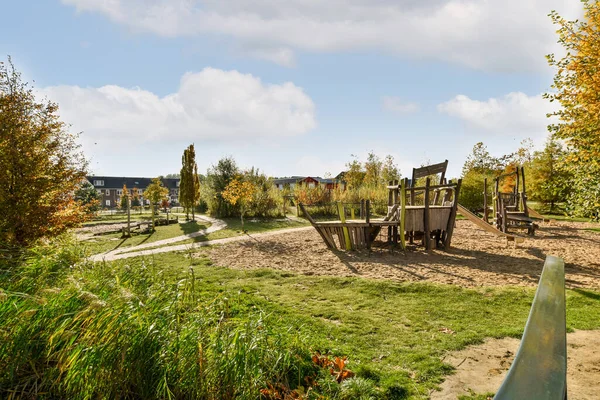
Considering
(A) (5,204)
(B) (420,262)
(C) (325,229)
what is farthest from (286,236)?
(A) (5,204)

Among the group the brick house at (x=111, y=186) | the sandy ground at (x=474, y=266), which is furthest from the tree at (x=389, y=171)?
the brick house at (x=111, y=186)

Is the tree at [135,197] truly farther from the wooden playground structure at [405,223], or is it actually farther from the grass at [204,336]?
the grass at [204,336]

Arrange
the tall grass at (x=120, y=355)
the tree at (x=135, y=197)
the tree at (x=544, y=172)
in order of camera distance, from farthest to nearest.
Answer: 1. the tree at (x=135, y=197)
2. the tree at (x=544, y=172)
3. the tall grass at (x=120, y=355)

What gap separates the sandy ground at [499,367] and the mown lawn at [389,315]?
A: 0.14 m

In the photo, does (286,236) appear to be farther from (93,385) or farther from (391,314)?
(93,385)

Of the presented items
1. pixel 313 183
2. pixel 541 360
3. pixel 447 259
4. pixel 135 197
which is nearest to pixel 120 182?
pixel 135 197

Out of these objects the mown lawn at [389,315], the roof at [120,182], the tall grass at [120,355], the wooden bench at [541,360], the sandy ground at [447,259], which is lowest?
the mown lawn at [389,315]

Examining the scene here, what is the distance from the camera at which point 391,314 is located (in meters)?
5.49

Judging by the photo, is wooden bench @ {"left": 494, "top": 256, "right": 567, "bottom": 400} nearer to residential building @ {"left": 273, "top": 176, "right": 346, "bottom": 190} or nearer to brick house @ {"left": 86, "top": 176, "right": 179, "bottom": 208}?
residential building @ {"left": 273, "top": 176, "right": 346, "bottom": 190}

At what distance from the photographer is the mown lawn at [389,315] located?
393 cm

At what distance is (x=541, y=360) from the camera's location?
0.89 m

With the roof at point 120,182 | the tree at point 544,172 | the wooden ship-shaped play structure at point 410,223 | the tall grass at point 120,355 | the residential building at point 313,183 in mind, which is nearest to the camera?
the tall grass at point 120,355

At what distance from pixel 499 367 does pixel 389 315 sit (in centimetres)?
175

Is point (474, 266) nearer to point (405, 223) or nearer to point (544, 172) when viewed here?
point (405, 223)
